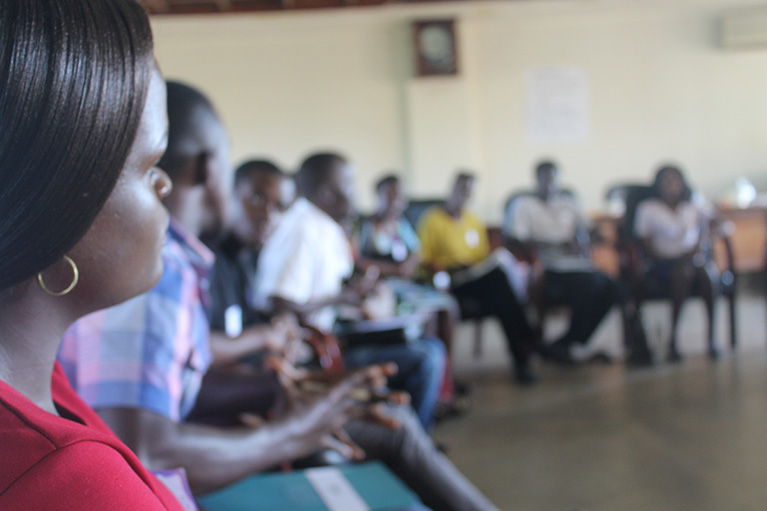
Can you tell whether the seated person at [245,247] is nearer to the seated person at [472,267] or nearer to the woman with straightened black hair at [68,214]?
the woman with straightened black hair at [68,214]

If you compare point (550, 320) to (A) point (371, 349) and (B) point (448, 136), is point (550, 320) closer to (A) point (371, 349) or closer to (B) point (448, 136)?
(B) point (448, 136)

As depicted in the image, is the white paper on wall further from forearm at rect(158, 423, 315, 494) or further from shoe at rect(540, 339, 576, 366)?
forearm at rect(158, 423, 315, 494)

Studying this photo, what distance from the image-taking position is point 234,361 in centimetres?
165

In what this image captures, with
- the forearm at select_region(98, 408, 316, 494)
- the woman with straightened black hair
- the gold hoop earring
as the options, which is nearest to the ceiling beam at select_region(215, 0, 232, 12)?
the forearm at select_region(98, 408, 316, 494)

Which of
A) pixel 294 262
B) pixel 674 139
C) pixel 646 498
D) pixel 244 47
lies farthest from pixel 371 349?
pixel 674 139

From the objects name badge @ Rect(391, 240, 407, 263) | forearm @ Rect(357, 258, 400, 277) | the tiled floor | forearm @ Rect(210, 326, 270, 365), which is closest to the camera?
forearm @ Rect(210, 326, 270, 365)

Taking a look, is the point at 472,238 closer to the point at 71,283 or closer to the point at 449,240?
the point at 449,240

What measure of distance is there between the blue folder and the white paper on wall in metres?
5.24

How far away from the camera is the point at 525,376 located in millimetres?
3381

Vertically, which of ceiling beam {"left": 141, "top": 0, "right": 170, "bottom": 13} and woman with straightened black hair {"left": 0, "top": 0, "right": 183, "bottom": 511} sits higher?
ceiling beam {"left": 141, "top": 0, "right": 170, "bottom": 13}

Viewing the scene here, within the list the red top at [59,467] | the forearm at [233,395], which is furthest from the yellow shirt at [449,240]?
the red top at [59,467]

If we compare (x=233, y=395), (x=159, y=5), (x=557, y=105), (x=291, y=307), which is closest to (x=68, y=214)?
(x=233, y=395)

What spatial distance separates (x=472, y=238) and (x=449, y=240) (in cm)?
16

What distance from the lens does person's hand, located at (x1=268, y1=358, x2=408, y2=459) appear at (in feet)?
3.37
